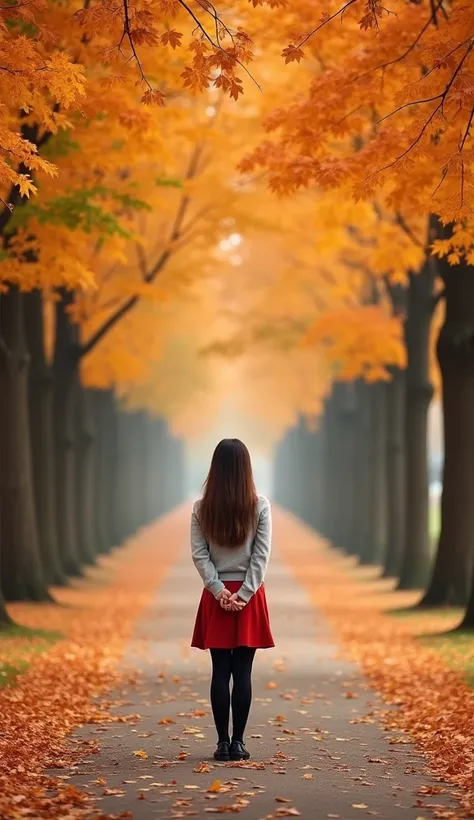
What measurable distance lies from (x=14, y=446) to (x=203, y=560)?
10.3 meters

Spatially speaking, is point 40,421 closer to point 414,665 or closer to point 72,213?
point 72,213

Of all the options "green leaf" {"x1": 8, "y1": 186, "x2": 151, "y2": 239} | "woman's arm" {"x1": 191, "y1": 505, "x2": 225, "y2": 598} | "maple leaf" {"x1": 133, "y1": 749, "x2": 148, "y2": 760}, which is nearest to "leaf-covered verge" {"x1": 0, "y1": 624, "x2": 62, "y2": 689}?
"maple leaf" {"x1": 133, "y1": 749, "x2": 148, "y2": 760}

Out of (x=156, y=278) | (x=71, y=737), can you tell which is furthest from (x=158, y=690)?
(x=156, y=278)

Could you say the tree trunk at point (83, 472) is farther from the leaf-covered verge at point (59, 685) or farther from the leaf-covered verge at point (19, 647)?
the leaf-covered verge at point (19, 647)

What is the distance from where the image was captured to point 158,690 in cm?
1200

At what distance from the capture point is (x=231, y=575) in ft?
27.5

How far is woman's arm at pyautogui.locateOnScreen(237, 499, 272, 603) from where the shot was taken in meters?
8.23

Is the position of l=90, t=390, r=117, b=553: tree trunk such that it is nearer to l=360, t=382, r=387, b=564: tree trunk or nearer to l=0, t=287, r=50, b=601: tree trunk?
l=360, t=382, r=387, b=564: tree trunk

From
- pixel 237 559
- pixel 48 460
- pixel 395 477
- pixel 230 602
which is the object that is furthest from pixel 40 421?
pixel 230 602

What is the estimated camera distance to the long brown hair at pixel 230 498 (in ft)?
27.2

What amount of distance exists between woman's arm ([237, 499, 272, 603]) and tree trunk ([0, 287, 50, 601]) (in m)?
9.86

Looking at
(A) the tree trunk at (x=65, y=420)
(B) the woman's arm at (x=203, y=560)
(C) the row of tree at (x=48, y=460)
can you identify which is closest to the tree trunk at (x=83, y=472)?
(C) the row of tree at (x=48, y=460)

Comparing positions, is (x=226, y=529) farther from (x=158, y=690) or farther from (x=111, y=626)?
(x=111, y=626)

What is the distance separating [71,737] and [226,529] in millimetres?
2184
